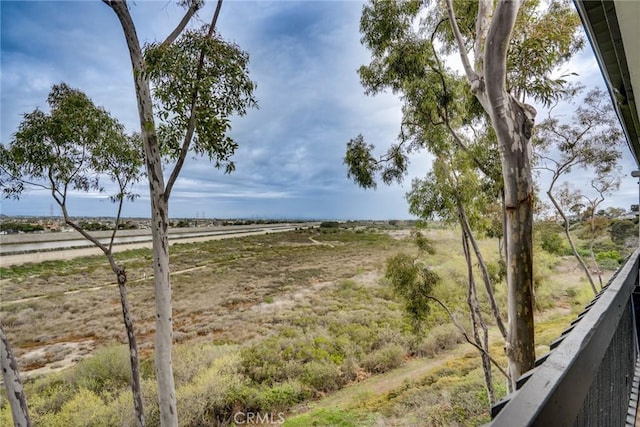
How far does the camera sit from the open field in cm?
605

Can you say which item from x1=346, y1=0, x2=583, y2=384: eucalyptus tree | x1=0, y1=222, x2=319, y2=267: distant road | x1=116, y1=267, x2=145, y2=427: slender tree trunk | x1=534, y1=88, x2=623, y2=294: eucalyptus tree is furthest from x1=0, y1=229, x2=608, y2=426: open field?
x1=346, y1=0, x2=583, y2=384: eucalyptus tree

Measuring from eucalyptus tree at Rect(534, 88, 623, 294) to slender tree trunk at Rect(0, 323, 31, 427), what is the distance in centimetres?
937

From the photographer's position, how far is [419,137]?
5.21 meters

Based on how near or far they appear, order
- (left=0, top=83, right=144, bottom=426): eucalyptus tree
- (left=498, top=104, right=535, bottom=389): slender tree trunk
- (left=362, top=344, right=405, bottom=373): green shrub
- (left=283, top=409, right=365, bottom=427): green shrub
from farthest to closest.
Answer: (left=362, top=344, right=405, bottom=373): green shrub < (left=283, top=409, right=365, bottom=427): green shrub < (left=0, top=83, right=144, bottom=426): eucalyptus tree < (left=498, top=104, right=535, bottom=389): slender tree trunk

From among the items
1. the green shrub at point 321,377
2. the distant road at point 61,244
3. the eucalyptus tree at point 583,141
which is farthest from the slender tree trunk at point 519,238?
the green shrub at point 321,377

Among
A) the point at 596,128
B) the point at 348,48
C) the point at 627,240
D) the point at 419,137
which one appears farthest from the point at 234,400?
the point at 627,240

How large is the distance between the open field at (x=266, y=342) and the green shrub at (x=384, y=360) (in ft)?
0.10

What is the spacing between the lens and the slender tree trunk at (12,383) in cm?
287

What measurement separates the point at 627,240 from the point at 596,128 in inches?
201

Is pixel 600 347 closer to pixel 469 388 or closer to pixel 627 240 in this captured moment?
pixel 469 388

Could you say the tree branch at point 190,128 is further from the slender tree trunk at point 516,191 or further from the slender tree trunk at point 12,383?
the slender tree trunk at point 516,191

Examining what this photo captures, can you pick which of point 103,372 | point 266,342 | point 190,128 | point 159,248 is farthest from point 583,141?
point 103,372

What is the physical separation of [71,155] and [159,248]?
2.43 meters

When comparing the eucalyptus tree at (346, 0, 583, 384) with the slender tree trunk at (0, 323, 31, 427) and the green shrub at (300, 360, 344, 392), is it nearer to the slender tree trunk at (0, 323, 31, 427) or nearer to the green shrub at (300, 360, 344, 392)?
the slender tree trunk at (0, 323, 31, 427)
